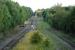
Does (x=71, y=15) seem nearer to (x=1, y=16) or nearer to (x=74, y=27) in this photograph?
(x=74, y=27)

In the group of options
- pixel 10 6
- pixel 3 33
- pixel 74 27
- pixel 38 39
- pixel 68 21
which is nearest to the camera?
pixel 38 39

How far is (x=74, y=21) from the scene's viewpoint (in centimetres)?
4488

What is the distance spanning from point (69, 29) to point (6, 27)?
1420 centimetres

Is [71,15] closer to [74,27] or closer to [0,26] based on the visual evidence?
[74,27]

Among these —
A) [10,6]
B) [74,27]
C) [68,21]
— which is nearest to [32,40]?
[74,27]

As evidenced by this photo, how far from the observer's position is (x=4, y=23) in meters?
50.9

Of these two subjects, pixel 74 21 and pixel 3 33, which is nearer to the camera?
pixel 74 21

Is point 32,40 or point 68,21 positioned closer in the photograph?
point 32,40

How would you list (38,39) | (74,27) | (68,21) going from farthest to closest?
(68,21)
(74,27)
(38,39)

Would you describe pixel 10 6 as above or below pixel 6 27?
above

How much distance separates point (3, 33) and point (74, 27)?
15693mm

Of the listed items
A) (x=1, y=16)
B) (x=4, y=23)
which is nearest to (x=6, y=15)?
(x=4, y=23)

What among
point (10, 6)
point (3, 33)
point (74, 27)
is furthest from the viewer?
point (10, 6)

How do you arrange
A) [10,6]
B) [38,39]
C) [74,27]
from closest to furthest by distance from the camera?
[38,39]
[74,27]
[10,6]
